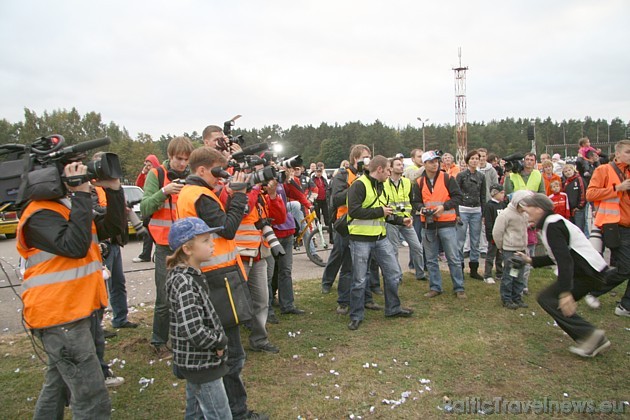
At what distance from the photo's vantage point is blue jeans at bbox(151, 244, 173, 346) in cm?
442

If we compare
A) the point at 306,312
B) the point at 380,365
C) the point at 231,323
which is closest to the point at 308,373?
the point at 380,365

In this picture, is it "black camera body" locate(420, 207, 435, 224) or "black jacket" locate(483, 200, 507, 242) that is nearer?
Answer: "black camera body" locate(420, 207, 435, 224)

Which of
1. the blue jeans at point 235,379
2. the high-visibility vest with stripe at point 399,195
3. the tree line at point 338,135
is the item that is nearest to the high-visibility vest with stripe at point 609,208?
the high-visibility vest with stripe at point 399,195

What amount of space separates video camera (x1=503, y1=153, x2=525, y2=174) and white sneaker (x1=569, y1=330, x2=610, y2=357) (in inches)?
147

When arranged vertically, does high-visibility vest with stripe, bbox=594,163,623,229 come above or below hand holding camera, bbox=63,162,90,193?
below

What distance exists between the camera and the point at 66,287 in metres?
2.64

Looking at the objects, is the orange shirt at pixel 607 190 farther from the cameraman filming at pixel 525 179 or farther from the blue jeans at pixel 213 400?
the blue jeans at pixel 213 400

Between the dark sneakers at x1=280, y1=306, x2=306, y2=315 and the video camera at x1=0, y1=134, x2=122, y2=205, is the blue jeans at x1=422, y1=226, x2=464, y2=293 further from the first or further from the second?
the video camera at x1=0, y1=134, x2=122, y2=205

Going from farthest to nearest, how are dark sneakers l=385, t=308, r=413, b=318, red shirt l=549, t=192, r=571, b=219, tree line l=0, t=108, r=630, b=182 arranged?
tree line l=0, t=108, r=630, b=182 → red shirt l=549, t=192, r=571, b=219 → dark sneakers l=385, t=308, r=413, b=318

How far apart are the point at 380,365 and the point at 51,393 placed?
111 inches

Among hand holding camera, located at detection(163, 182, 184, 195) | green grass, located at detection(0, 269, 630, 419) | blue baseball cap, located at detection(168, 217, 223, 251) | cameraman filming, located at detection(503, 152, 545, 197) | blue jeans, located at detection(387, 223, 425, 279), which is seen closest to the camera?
blue baseball cap, located at detection(168, 217, 223, 251)

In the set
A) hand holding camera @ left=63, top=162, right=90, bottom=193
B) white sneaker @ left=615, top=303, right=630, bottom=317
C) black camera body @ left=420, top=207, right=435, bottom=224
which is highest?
hand holding camera @ left=63, top=162, right=90, bottom=193

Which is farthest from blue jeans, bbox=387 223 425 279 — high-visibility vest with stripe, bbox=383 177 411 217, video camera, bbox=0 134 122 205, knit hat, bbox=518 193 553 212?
video camera, bbox=0 134 122 205

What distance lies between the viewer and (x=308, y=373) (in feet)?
13.6
